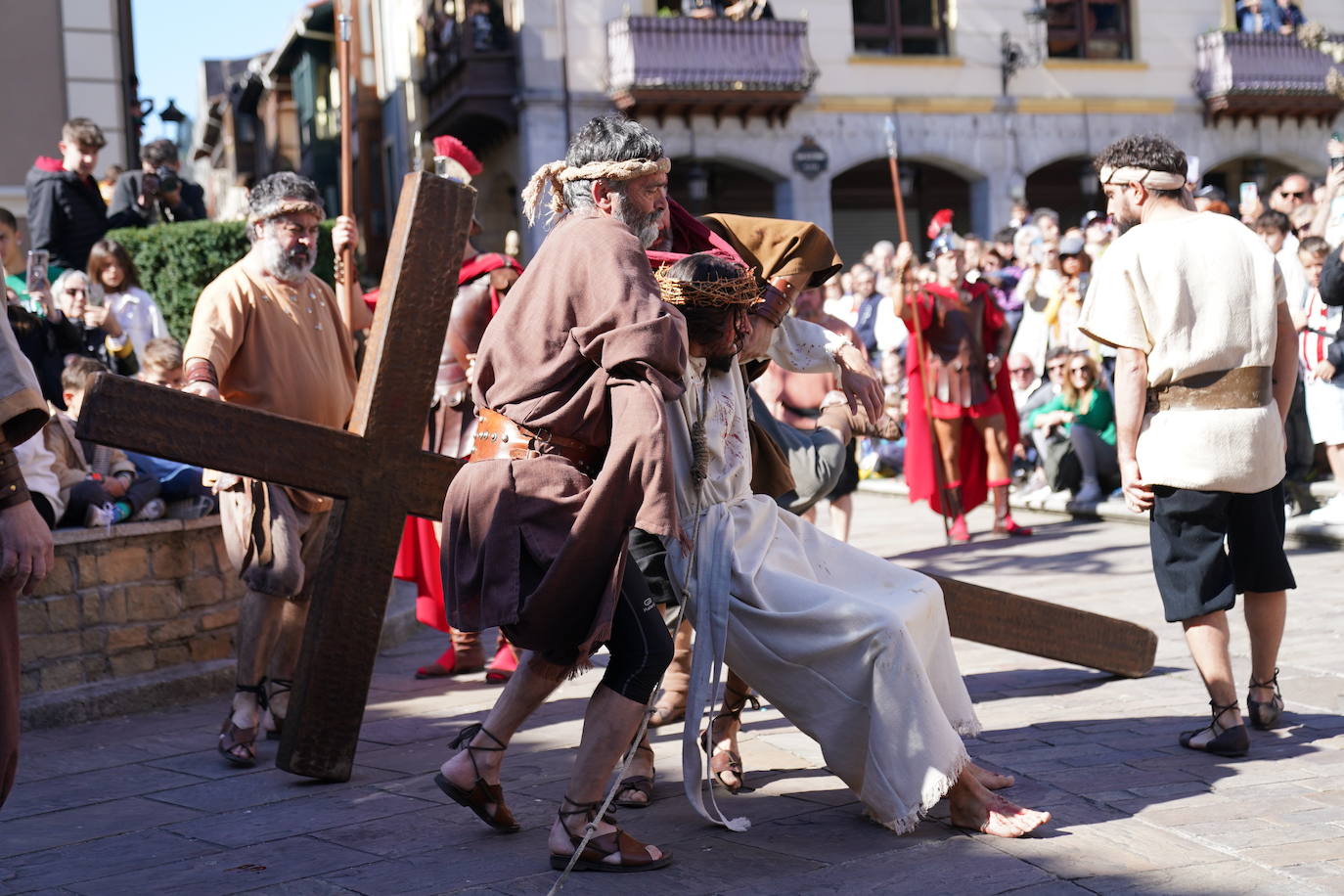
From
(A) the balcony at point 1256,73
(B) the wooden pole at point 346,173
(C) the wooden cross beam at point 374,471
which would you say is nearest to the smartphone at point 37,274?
(B) the wooden pole at point 346,173

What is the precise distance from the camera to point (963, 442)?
440 inches

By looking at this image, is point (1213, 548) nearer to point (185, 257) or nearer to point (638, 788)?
point (638, 788)

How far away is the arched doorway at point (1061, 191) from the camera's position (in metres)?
28.1

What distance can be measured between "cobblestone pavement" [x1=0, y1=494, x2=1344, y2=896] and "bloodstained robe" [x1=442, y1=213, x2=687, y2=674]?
0.66 meters

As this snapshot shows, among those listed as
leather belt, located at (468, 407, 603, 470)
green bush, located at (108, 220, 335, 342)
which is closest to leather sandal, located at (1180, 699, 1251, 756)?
leather belt, located at (468, 407, 603, 470)

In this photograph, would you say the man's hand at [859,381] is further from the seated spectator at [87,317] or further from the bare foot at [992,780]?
the seated spectator at [87,317]

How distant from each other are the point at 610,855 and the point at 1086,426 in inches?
338

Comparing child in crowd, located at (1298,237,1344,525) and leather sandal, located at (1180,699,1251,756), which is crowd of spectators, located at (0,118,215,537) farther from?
child in crowd, located at (1298,237,1344,525)

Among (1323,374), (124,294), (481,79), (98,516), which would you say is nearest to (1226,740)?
(98,516)

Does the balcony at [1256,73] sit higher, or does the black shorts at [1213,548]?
the balcony at [1256,73]

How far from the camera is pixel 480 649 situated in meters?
6.97

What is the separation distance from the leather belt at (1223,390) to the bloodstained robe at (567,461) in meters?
1.82

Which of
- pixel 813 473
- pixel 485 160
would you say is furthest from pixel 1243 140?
pixel 813 473

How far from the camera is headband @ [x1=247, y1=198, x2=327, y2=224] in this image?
555 cm
